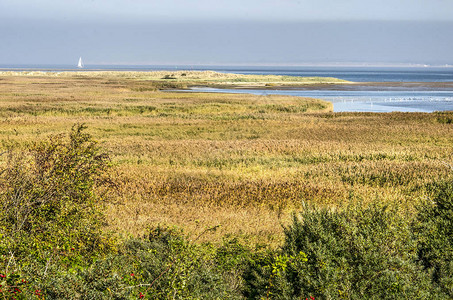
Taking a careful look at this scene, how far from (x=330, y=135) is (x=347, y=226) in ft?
95.8

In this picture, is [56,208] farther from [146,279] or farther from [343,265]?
[343,265]

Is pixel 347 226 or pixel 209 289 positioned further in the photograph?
pixel 347 226

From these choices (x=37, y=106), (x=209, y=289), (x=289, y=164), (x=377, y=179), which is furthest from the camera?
(x=37, y=106)

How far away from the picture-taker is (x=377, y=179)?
22062mm

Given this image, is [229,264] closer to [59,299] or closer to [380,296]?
[380,296]

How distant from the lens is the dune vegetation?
8438 mm

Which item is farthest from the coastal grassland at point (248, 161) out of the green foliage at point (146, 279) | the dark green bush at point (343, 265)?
the green foliage at point (146, 279)

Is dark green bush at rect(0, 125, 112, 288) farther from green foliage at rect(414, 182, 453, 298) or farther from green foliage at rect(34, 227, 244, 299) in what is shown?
green foliage at rect(414, 182, 453, 298)

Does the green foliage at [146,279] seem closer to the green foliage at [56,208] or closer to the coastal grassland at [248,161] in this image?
the green foliage at [56,208]

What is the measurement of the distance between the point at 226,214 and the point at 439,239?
23.7ft

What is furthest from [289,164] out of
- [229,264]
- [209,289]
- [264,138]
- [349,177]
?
[209,289]

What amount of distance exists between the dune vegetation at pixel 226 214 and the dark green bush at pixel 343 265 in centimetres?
3

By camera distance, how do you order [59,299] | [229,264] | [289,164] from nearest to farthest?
[59,299] → [229,264] → [289,164]

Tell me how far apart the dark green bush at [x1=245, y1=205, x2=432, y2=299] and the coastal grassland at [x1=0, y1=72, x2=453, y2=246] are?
6.58ft
